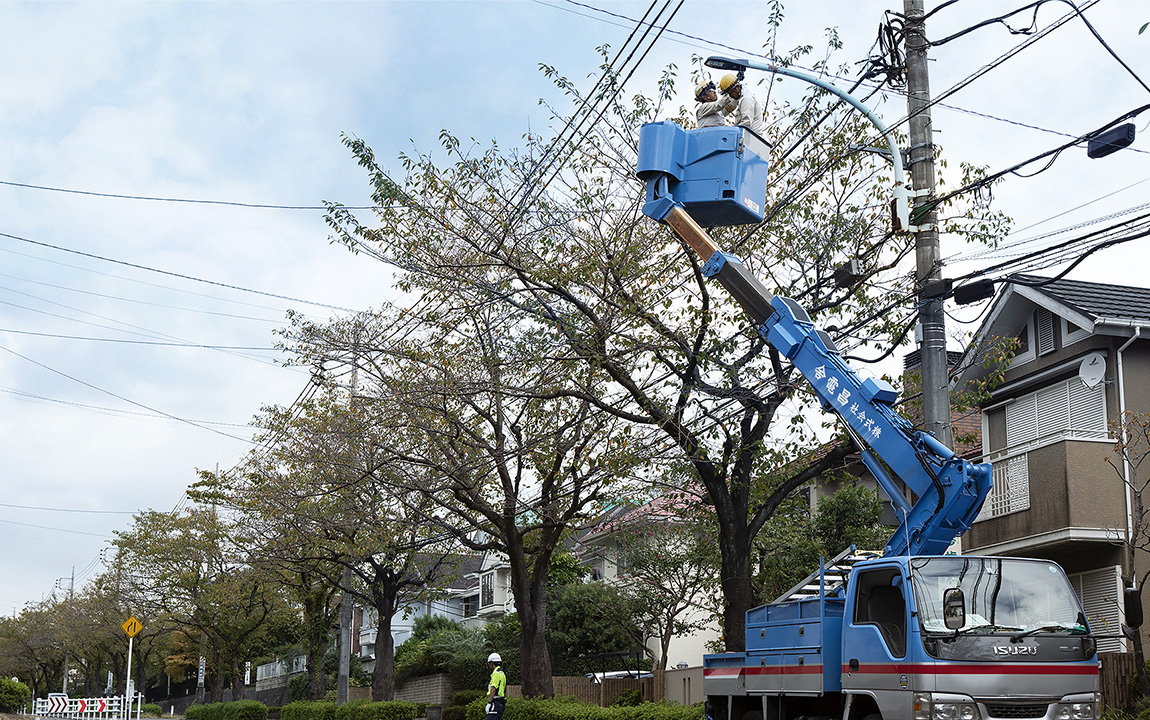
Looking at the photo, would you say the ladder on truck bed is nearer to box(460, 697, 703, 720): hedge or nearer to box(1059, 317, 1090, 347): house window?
box(460, 697, 703, 720): hedge

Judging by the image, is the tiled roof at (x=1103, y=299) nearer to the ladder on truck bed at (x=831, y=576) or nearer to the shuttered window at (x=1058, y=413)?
the shuttered window at (x=1058, y=413)

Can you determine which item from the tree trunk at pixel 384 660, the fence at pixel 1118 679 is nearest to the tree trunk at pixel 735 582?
the fence at pixel 1118 679

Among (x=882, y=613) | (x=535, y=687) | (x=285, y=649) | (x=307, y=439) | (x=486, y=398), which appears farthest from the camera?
(x=285, y=649)

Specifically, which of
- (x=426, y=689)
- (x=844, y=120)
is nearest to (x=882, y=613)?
(x=844, y=120)

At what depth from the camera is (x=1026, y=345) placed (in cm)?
2284

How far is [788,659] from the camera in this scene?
1266cm

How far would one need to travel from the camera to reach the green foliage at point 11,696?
53688mm

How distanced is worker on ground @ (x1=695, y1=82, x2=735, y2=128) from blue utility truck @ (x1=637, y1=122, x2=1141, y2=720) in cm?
29

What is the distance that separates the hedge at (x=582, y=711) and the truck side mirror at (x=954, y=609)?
760 centimetres

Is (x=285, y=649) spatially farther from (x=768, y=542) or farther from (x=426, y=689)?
(x=768, y=542)

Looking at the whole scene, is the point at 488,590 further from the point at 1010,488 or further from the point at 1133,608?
the point at 1133,608

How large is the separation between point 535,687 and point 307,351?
9.24 metres

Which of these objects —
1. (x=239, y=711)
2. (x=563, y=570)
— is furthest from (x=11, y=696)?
(x=563, y=570)

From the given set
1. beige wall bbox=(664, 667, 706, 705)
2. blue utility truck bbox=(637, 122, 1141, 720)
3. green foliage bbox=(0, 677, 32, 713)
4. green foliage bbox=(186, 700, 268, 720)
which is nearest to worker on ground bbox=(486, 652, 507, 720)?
blue utility truck bbox=(637, 122, 1141, 720)
